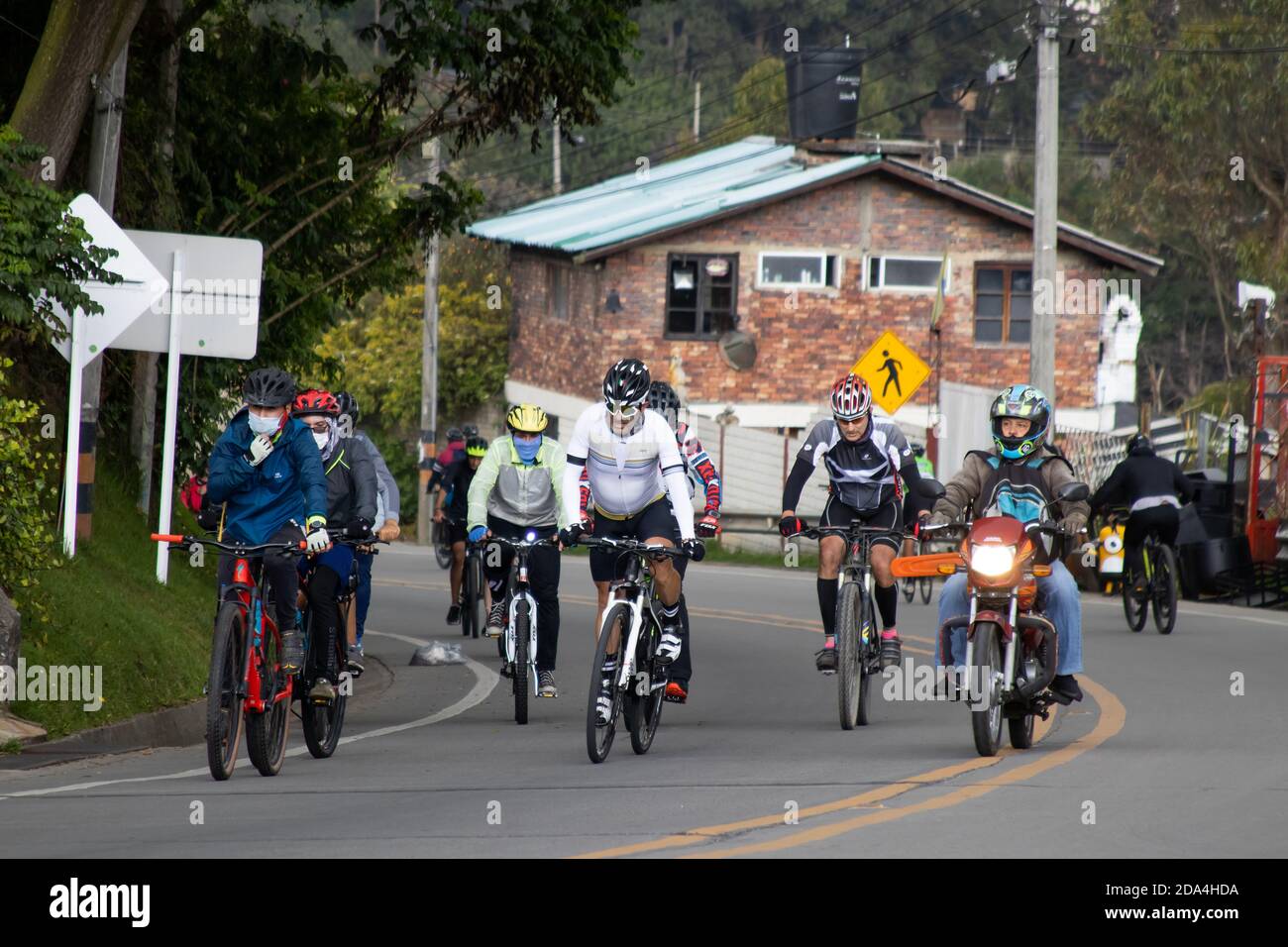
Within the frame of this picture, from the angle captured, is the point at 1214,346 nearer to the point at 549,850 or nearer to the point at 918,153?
the point at 918,153

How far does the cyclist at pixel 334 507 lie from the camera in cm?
1162

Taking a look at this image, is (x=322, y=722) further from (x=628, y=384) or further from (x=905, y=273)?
(x=905, y=273)

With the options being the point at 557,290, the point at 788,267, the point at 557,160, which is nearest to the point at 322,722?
the point at 788,267

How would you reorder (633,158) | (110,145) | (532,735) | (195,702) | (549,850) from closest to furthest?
(549,850) → (532,735) → (195,702) → (110,145) → (633,158)

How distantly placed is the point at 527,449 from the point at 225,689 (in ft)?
16.8

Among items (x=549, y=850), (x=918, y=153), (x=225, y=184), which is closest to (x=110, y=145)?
(x=225, y=184)

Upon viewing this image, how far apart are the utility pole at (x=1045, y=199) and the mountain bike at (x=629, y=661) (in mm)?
16833

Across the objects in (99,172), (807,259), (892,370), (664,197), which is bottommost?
(892,370)

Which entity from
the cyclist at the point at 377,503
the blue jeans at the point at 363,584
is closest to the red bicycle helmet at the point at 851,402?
the cyclist at the point at 377,503

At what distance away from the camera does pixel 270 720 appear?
11.0 meters

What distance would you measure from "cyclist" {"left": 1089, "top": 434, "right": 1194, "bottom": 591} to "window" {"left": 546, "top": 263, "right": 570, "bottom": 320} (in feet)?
80.1

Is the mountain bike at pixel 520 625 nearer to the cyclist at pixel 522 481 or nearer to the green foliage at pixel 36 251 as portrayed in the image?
the cyclist at pixel 522 481
